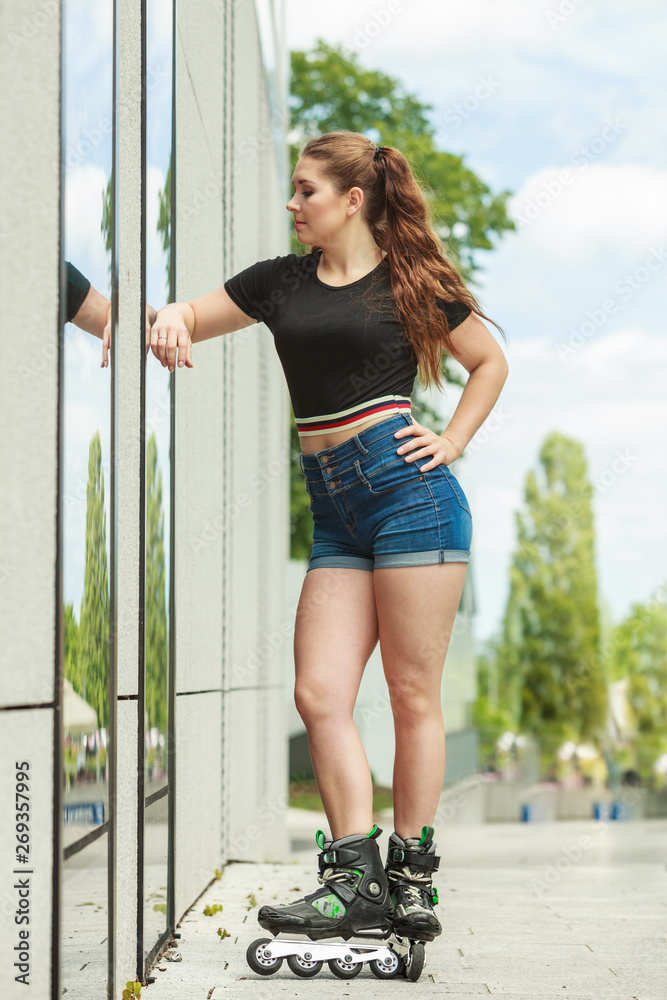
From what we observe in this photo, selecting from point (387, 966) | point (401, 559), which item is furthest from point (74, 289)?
point (387, 966)

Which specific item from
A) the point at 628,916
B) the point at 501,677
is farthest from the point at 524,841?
the point at 501,677

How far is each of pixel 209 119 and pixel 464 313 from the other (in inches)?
87.1

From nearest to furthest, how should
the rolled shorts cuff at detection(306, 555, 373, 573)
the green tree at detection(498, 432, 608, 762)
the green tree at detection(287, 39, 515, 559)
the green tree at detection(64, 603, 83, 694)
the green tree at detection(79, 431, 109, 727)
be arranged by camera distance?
1. the green tree at detection(64, 603, 83, 694)
2. the green tree at detection(79, 431, 109, 727)
3. the rolled shorts cuff at detection(306, 555, 373, 573)
4. the green tree at detection(287, 39, 515, 559)
5. the green tree at detection(498, 432, 608, 762)

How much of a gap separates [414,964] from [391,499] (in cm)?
108

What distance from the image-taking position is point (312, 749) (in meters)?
2.74

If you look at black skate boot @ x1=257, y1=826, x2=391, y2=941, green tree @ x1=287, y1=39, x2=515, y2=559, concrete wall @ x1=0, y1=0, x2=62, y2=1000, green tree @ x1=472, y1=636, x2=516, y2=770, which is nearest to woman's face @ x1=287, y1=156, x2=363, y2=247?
concrete wall @ x1=0, y1=0, x2=62, y2=1000

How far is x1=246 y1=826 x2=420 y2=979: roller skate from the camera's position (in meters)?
2.52

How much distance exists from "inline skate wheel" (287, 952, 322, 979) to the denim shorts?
3.04 ft

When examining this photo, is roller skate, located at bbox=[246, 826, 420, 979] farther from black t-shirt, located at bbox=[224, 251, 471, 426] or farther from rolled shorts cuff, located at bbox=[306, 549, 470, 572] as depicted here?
black t-shirt, located at bbox=[224, 251, 471, 426]

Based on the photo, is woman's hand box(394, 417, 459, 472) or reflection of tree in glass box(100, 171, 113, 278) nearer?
reflection of tree in glass box(100, 171, 113, 278)

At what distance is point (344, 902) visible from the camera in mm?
2553

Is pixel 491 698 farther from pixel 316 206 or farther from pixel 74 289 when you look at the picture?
pixel 74 289

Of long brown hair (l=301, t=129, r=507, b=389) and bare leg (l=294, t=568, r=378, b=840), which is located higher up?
long brown hair (l=301, t=129, r=507, b=389)

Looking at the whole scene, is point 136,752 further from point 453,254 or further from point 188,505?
point 453,254
